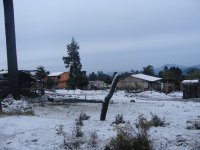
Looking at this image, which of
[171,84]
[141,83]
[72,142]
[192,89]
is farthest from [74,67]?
[72,142]

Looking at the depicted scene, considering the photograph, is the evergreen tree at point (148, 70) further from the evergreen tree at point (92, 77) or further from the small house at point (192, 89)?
the small house at point (192, 89)

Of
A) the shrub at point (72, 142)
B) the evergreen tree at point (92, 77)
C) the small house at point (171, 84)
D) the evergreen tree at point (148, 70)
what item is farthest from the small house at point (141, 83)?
the shrub at point (72, 142)

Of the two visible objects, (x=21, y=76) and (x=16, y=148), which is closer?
(x=16, y=148)

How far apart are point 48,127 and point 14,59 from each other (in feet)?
61.9

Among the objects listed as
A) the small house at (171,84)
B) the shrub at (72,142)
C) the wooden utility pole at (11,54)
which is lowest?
the shrub at (72,142)

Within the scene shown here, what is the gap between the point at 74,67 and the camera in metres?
79.1

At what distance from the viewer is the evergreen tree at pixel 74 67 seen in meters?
76.2

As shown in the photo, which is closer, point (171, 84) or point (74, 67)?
point (171, 84)

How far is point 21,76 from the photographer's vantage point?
34250 millimetres

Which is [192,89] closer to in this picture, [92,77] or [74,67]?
[74,67]

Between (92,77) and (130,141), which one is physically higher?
(92,77)

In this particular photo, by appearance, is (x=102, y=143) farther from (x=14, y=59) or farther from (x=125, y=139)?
(x=14, y=59)

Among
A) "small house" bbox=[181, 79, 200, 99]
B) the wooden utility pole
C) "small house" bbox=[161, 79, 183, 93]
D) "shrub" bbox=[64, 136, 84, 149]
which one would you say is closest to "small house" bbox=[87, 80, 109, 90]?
"small house" bbox=[161, 79, 183, 93]

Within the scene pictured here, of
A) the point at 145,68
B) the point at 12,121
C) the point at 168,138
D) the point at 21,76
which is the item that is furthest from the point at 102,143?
the point at 145,68
